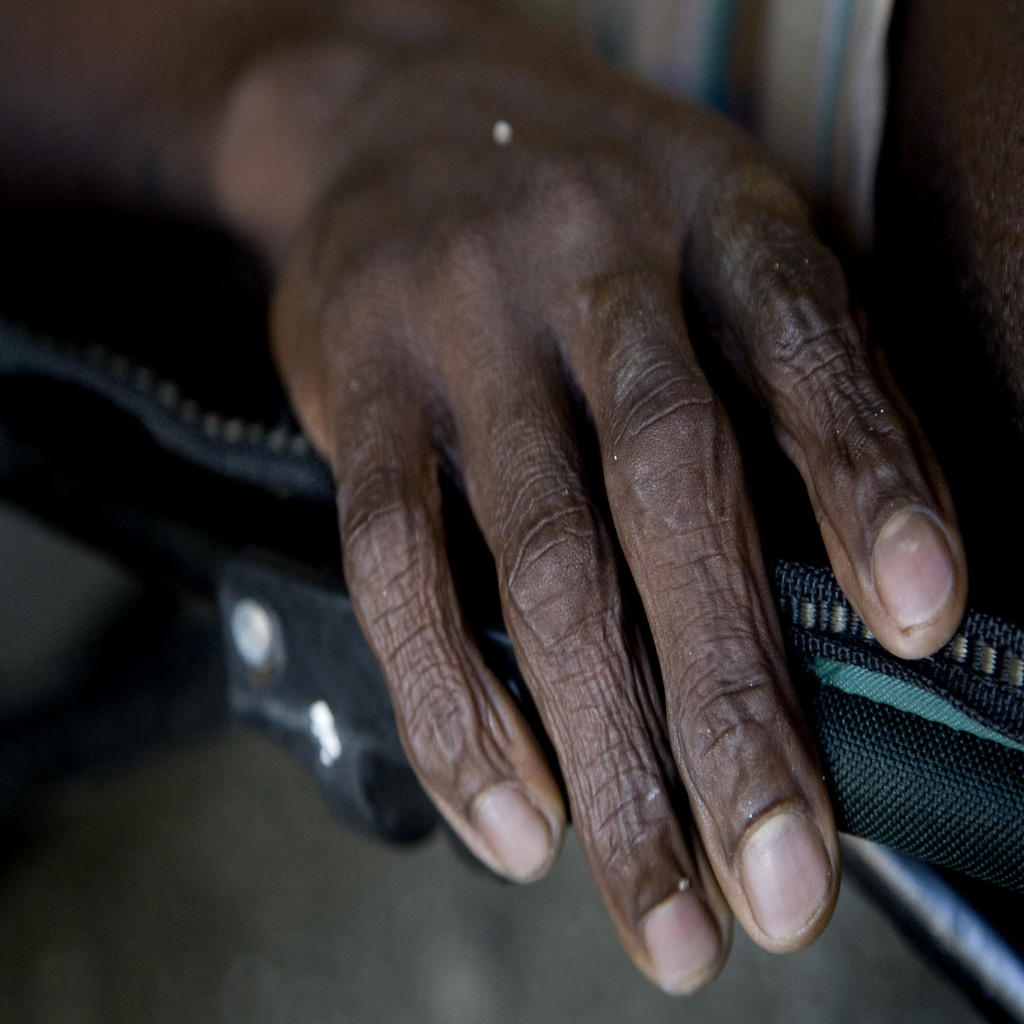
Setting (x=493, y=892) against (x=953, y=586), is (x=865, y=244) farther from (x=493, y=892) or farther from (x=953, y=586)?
(x=493, y=892)

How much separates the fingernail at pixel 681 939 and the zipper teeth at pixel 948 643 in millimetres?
118

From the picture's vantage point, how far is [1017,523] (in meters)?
0.42

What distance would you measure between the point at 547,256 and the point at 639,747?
0.25 meters

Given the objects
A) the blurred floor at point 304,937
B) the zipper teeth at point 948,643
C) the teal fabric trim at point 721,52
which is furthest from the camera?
the blurred floor at point 304,937

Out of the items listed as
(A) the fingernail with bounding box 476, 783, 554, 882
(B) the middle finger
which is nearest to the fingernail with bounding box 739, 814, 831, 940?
(B) the middle finger

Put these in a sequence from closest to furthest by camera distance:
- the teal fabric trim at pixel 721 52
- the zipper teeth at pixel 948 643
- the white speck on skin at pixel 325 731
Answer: the zipper teeth at pixel 948 643, the white speck on skin at pixel 325 731, the teal fabric trim at pixel 721 52

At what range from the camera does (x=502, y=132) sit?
23.0 inches

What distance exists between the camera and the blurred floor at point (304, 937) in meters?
0.98

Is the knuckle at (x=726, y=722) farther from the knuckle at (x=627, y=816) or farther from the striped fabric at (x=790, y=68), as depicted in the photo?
the striped fabric at (x=790, y=68)

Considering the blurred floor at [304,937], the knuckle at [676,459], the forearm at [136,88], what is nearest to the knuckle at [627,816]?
the knuckle at [676,459]

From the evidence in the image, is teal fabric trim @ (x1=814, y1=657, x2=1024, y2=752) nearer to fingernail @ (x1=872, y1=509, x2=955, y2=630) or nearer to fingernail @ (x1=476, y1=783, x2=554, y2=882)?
fingernail @ (x1=872, y1=509, x2=955, y2=630)

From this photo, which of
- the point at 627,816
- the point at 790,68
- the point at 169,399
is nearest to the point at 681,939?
the point at 627,816

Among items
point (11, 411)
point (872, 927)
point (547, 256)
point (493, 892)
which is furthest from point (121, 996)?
point (547, 256)


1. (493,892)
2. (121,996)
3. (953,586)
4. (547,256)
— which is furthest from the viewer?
(493,892)
